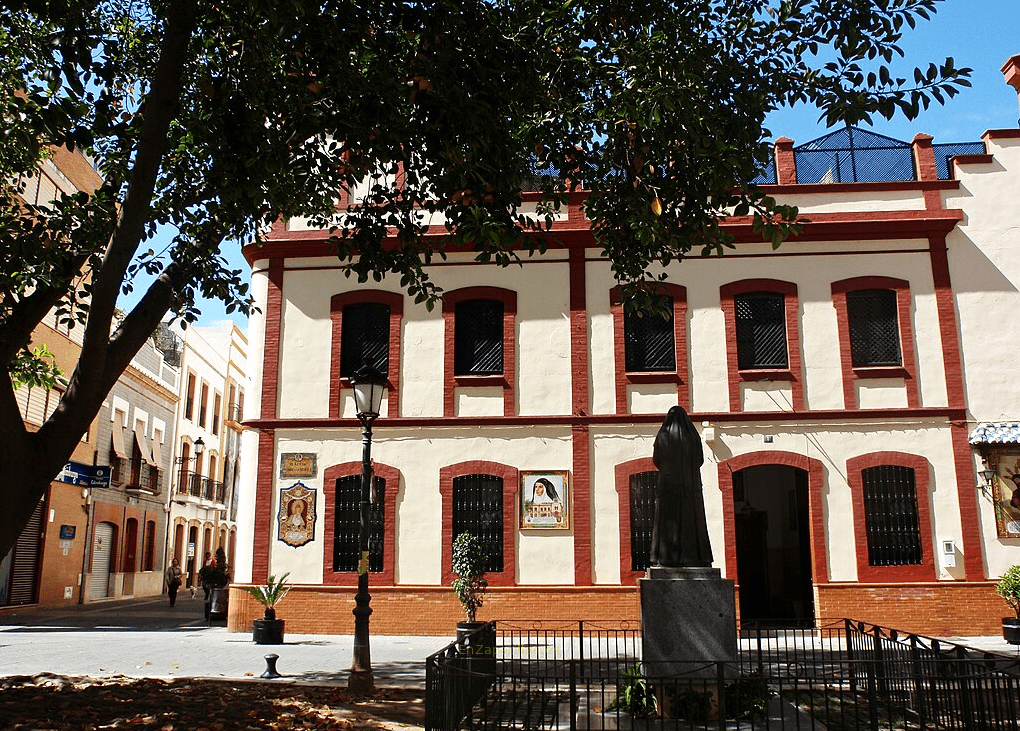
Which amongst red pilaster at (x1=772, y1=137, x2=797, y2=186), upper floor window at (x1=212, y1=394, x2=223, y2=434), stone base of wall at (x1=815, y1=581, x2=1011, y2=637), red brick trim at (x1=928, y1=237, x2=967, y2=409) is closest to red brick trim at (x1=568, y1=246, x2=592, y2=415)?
red pilaster at (x1=772, y1=137, x2=797, y2=186)

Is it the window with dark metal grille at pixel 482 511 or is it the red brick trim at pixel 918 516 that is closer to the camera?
the red brick trim at pixel 918 516

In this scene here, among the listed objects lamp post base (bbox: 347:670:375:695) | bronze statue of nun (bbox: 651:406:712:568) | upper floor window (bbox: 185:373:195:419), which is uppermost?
upper floor window (bbox: 185:373:195:419)

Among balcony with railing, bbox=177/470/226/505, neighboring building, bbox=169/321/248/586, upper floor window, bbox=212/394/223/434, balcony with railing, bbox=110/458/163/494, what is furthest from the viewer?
upper floor window, bbox=212/394/223/434

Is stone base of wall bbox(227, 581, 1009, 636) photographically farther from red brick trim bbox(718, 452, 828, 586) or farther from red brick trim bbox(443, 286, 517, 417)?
red brick trim bbox(443, 286, 517, 417)

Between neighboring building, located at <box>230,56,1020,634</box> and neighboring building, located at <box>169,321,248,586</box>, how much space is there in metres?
18.1

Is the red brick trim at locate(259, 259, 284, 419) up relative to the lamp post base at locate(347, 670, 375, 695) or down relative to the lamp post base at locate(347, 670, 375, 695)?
up

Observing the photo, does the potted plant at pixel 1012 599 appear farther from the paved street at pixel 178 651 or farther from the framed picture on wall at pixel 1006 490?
the paved street at pixel 178 651

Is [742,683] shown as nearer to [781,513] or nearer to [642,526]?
[642,526]

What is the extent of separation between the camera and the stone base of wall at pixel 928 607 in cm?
1694

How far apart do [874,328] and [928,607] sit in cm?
559

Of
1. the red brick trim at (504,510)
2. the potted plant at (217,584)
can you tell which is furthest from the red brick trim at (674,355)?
the potted plant at (217,584)

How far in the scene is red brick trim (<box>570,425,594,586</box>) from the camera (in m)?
17.5

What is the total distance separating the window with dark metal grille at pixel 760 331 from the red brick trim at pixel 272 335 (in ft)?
31.8

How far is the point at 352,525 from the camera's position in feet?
59.5
